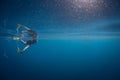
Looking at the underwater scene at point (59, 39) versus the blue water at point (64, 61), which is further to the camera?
the blue water at point (64, 61)

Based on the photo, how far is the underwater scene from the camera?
283cm

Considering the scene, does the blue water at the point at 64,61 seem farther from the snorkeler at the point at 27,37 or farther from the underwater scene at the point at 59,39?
the snorkeler at the point at 27,37

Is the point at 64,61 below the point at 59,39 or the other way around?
below

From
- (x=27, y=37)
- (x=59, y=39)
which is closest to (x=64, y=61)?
(x=59, y=39)

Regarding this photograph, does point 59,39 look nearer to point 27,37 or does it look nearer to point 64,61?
point 64,61

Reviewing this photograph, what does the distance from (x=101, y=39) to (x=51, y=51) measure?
1159 mm

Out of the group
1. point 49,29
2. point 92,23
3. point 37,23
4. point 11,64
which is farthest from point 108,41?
point 11,64

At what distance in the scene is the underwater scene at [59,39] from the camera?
2.83 m

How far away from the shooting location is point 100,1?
269 centimetres

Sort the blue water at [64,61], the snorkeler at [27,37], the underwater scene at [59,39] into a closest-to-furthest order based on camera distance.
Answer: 1. the underwater scene at [59,39]
2. the snorkeler at [27,37]
3. the blue water at [64,61]

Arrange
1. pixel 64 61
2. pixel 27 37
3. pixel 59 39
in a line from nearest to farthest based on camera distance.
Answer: pixel 27 37, pixel 59 39, pixel 64 61

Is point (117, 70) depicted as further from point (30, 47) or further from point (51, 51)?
point (30, 47)

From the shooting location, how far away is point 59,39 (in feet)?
10.7

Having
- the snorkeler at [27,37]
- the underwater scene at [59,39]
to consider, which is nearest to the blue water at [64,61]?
the underwater scene at [59,39]
